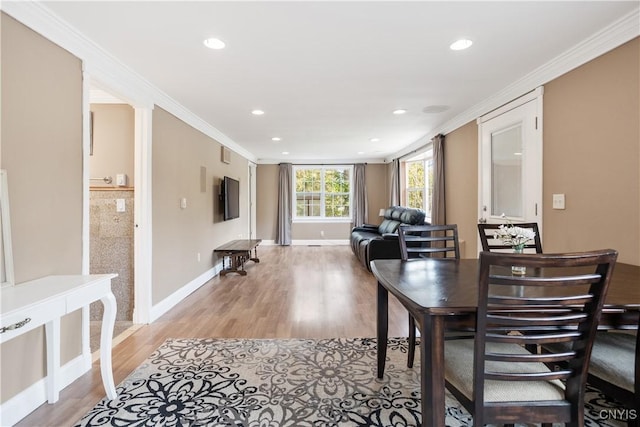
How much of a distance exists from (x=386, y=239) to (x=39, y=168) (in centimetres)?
418

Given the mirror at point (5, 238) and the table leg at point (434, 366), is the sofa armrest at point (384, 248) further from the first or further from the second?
the mirror at point (5, 238)

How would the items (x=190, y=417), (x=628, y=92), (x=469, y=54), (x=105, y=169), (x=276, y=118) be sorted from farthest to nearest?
1. (x=276, y=118)
2. (x=105, y=169)
3. (x=469, y=54)
4. (x=628, y=92)
5. (x=190, y=417)

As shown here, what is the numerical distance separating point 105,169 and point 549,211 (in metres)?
4.27

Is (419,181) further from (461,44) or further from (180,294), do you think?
(180,294)

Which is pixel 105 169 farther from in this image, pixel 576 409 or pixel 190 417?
pixel 576 409

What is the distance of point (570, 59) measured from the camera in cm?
248

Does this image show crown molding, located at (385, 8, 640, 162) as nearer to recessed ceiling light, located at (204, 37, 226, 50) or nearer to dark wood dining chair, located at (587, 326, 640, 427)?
dark wood dining chair, located at (587, 326, 640, 427)

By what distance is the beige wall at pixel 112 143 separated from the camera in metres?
3.30

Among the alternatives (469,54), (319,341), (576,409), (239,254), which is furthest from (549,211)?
(239,254)

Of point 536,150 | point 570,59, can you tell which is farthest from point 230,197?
point 570,59

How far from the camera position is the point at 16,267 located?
5.77 ft

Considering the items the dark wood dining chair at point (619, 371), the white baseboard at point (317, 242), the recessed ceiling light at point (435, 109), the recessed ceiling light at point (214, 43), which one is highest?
the recessed ceiling light at point (435, 109)

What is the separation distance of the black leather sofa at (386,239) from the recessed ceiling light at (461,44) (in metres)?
2.37

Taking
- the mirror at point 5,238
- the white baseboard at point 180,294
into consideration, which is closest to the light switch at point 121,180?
the white baseboard at point 180,294
